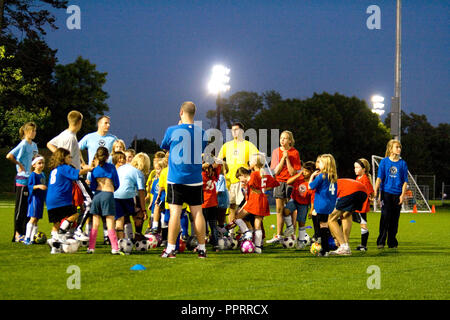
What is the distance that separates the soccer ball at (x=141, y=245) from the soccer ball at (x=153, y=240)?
0.20 meters

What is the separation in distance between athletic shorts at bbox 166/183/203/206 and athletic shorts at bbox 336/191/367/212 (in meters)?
2.72

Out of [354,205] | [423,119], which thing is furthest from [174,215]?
[423,119]

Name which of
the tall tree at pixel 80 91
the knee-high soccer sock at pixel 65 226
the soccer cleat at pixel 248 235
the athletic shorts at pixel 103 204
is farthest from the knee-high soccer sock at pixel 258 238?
the tall tree at pixel 80 91

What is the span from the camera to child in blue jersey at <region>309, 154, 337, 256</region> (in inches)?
386

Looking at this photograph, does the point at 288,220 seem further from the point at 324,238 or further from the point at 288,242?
the point at 324,238

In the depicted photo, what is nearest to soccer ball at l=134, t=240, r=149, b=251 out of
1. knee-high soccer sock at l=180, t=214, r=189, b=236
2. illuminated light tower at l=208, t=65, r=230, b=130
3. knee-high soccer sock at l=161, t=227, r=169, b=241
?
knee-high soccer sock at l=161, t=227, r=169, b=241

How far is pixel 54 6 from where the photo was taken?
3778 cm

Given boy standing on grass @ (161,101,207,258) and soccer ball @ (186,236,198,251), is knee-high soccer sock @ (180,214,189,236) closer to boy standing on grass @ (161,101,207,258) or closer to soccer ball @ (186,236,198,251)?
soccer ball @ (186,236,198,251)

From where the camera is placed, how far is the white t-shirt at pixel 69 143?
10094 mm

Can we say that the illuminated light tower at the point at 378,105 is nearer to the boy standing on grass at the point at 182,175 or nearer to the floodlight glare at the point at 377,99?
the floodlight glare at the point at 377,99

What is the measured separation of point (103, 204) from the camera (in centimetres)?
919

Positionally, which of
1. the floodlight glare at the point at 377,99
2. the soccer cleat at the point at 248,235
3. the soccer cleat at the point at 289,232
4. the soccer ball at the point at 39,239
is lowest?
→ the soccer ball at the point at 39,239

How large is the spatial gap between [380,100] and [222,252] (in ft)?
248
